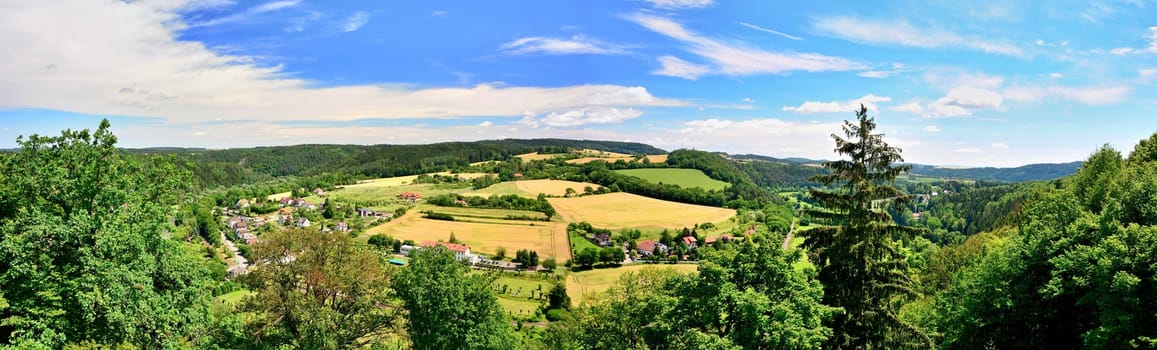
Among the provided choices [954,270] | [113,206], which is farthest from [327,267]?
[954,270]

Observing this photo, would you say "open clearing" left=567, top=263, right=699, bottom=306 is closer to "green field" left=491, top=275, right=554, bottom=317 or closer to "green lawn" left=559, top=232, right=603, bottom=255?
"green field" left=491, top=275, right=554, bottom=317

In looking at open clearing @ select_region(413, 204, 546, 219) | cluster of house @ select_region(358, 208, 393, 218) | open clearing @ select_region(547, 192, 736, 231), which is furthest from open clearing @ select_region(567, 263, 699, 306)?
cluster of house @ select_region(358, 208, 393, 218)

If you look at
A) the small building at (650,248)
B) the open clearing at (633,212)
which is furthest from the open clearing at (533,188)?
the small building at (650,248)

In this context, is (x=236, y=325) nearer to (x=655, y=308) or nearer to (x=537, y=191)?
(x=655, y=308)

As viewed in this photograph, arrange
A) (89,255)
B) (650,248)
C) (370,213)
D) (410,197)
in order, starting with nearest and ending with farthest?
1. (89,255)
2. (650,248)
3. (370,213)
4. (410,197)

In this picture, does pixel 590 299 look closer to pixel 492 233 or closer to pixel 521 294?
pixel 521 294

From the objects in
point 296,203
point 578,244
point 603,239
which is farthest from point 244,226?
point 603,239
